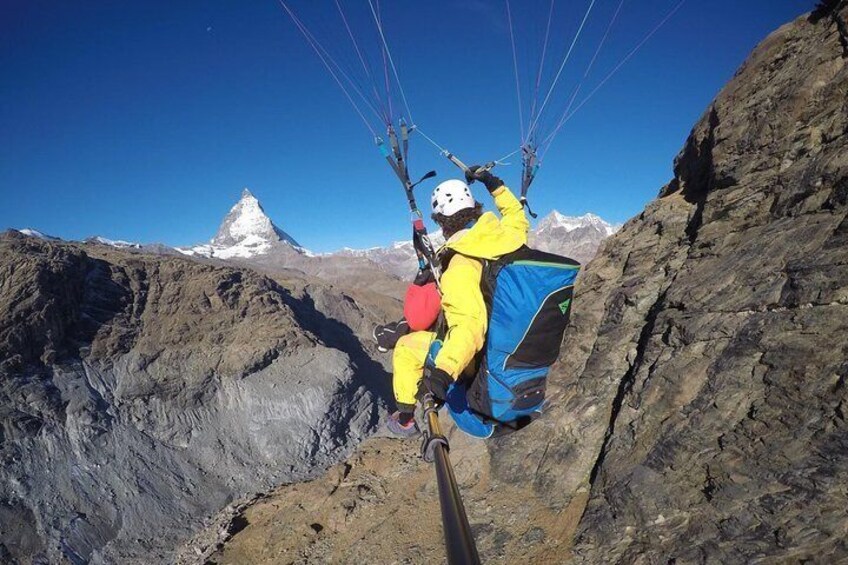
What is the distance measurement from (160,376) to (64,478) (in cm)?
2256

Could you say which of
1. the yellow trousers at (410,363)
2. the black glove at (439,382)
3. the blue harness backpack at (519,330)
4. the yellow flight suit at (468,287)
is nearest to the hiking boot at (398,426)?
the yellow trousers at (410,363)

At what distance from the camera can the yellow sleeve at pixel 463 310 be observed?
4176 mm

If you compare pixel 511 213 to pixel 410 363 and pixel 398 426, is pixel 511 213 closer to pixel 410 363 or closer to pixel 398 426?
pixel 410 363

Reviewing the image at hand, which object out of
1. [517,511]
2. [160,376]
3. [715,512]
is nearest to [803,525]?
[715,512]

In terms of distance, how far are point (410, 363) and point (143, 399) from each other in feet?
334

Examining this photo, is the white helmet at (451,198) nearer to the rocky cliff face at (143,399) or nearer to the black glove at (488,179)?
the black glove at (488,179)

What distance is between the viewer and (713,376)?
7.86 metres

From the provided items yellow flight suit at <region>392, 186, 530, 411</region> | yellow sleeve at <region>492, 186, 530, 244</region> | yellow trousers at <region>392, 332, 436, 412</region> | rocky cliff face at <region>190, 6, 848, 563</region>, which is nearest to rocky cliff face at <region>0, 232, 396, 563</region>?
rocky cliff face at <region>190, 6, 848, 563</region>

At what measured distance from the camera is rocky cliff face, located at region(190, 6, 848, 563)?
596 centimetres

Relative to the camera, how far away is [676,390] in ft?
28.2

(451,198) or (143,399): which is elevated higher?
(451,198)

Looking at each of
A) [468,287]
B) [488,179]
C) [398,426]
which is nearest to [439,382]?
[468,287]

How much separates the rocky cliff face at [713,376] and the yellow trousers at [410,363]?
503 cm

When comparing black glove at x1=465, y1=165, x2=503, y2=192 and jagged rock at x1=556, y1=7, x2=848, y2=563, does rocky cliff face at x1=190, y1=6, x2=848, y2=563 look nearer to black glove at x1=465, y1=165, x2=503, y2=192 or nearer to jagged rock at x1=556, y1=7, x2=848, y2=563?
jagged rock at x1=556, y1=7, x2=848, y2=563
